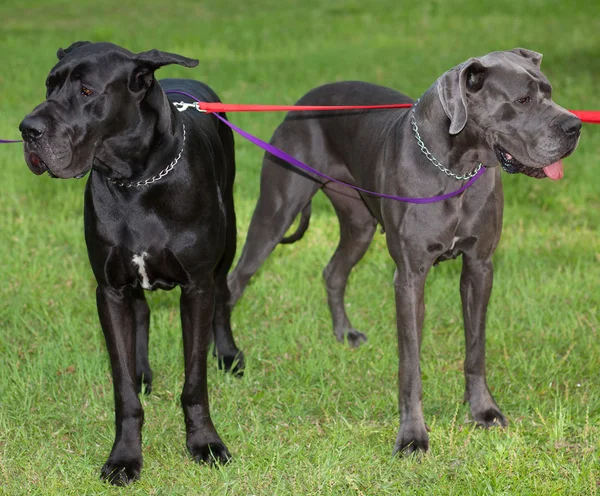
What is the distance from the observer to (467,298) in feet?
15.1

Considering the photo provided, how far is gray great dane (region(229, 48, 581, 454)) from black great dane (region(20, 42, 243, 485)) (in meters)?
0.84


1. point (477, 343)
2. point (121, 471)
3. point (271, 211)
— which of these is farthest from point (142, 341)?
point (477, 343)

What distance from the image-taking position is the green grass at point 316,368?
402 centimetres

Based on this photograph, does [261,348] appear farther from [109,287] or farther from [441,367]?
[109,287]

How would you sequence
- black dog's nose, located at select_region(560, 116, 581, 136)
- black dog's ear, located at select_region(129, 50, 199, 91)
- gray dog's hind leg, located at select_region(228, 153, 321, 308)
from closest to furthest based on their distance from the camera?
black dog's ear, located at select_region(129, 50, 199, 91), black dog's nose, located at select_region(560, 116, 581, 136), gray dog's hind leg, located at select_region(228, 153, 321, 308)

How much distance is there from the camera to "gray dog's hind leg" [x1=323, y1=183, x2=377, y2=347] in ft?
18.5

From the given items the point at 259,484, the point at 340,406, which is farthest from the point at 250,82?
the point at 259,484

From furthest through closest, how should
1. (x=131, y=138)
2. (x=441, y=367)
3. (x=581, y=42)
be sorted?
(x=581, y=42) < (x=441, y=367) < (x=131, y=138)

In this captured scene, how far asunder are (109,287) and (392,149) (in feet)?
4.82

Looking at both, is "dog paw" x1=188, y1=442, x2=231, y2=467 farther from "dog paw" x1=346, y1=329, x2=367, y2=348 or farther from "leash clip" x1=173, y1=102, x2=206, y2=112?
"leash clip" x1=173, y1=102, x2=206, y2=112

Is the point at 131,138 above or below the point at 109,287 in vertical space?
above

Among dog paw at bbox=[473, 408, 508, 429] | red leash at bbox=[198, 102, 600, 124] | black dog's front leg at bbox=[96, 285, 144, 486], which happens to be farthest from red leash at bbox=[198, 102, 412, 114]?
dog paw at bbox=[473, 408, 508, 429]

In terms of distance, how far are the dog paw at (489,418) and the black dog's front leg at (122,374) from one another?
5.41ft

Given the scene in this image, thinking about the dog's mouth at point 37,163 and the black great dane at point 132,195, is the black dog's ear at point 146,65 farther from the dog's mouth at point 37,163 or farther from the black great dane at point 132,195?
the dog's mouth at point 37,163
